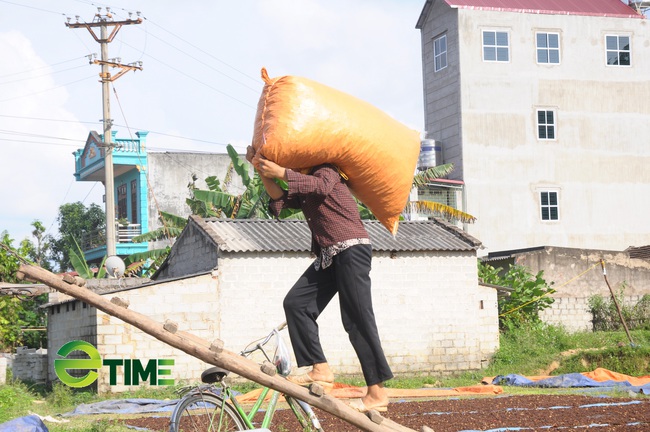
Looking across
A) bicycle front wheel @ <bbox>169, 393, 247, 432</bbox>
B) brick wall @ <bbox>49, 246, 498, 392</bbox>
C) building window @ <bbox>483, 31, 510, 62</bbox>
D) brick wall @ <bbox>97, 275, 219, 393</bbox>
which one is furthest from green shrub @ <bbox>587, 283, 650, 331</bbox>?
bicycle front wheel @ <bbox>169, 393, 247, 432</bbox>

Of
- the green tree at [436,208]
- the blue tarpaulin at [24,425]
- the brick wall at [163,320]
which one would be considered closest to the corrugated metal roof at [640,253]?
the green tree at [436,208]

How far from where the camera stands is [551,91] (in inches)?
1120

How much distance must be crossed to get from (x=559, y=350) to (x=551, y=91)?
A: 1192cm

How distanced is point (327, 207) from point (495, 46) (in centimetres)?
2384

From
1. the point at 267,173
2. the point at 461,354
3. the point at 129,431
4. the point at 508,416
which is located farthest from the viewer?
the point at 461,354

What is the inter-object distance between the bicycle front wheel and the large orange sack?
154 cm

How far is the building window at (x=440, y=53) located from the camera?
1111 inches

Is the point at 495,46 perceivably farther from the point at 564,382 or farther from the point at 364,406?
the point at 364,406

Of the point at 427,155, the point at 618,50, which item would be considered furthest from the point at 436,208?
the point at 618,50

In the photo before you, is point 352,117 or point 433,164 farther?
point 433,164

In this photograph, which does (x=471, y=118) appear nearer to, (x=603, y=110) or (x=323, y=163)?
(x=603, y=110)

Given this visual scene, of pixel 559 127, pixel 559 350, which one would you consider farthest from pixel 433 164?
pixel 559 350

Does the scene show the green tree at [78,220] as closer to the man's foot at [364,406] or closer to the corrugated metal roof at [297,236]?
the corrugated metal roof at [297,236]

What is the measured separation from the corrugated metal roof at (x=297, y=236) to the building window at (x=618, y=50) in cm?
1309
